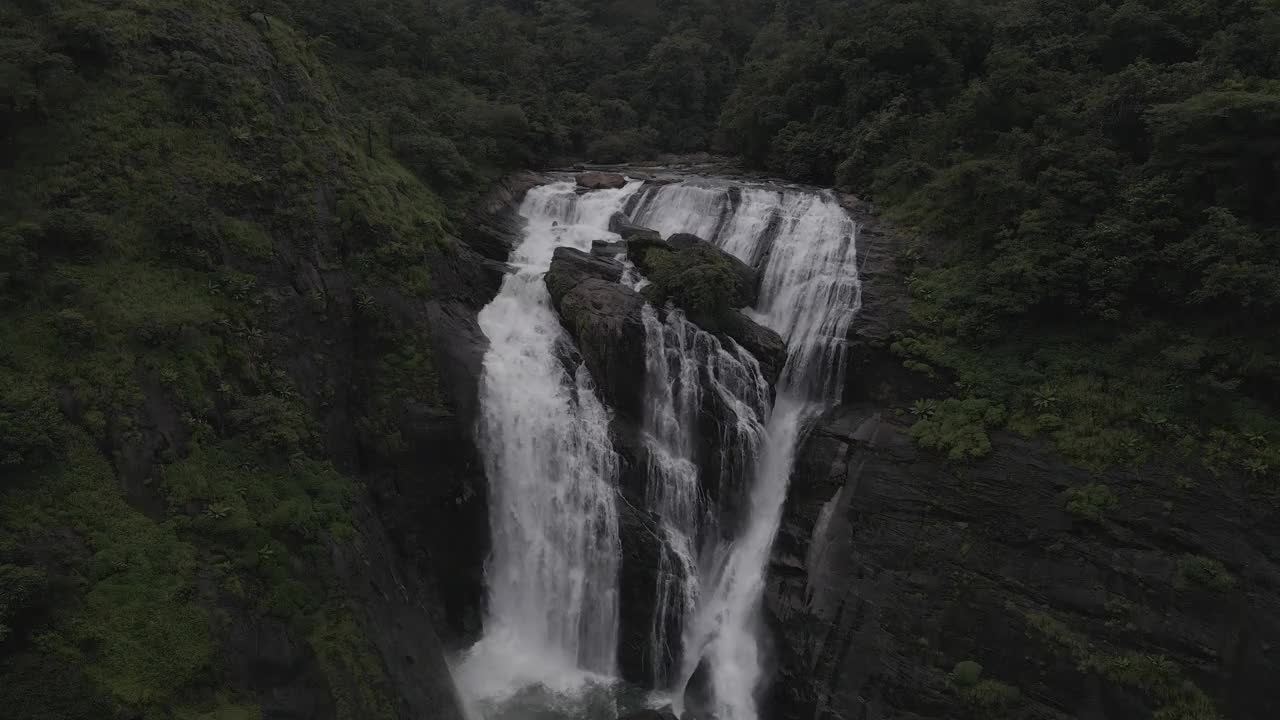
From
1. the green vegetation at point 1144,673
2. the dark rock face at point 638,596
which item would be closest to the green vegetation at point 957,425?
the green vegetation at point 1144,673

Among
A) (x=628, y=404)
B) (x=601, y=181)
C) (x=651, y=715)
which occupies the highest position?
(x=601, y=181)

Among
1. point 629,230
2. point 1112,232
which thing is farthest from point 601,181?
point 1112,232

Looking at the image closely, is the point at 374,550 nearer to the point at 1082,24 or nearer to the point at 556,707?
the point at 556,707

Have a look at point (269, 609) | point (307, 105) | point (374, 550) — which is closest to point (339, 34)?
point (307, 105)

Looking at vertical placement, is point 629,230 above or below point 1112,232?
below

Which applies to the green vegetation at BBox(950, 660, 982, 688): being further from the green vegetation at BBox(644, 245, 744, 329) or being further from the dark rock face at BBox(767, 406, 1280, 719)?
the green vegetation at BBox(644, 245, 744, 329)

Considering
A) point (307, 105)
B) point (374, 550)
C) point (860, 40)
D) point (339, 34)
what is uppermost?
point (860, 40)

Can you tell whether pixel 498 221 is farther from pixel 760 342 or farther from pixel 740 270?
pixel 760 342
